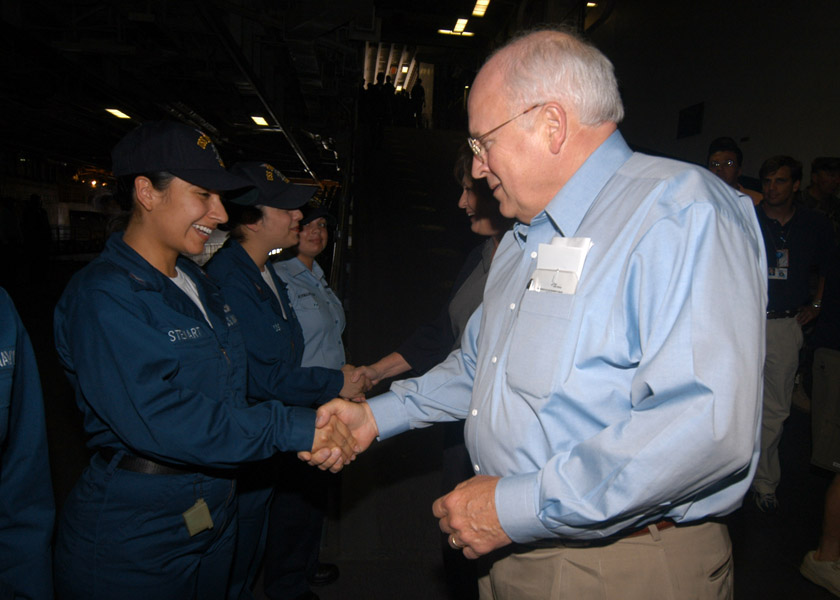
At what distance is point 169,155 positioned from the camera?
1756mm

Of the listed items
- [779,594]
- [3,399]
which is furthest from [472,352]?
[779,594]

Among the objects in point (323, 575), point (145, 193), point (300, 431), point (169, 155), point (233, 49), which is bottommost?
point (323, 575)

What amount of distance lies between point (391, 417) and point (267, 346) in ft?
2.94

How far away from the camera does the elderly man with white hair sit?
0.96 metres

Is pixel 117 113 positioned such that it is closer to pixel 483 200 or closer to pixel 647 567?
pixel 483 200

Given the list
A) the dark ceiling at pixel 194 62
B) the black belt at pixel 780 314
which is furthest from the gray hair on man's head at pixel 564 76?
the dark ceiling at pixel 194 62

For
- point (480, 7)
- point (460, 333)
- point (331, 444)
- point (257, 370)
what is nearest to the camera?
point (331, 444)

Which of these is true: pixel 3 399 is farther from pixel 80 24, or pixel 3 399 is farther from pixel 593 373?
pixel 80 24

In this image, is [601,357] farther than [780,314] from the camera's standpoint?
No

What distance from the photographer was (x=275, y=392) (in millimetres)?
2439

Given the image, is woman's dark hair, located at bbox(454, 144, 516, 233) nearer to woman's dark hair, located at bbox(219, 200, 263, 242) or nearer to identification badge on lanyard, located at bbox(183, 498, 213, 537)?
woman's dark hair, located at bbox(219, 200, 263, 242)

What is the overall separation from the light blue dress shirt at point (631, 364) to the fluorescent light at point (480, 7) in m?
21.7

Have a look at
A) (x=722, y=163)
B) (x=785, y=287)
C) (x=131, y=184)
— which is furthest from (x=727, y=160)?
(x=131, y=184)

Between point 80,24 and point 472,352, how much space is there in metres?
9.28
